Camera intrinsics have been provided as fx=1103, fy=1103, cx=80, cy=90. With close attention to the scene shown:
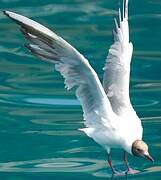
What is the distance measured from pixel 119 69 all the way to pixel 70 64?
1.11m

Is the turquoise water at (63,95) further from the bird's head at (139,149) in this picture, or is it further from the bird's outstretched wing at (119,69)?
the bird's outstretched wing at (119,69)

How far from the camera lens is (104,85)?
36.8 feet

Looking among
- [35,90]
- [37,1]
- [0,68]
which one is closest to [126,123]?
[35,90]

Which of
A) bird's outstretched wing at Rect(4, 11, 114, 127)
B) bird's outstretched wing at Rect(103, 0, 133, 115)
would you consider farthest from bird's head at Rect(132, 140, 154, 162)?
bird's outstretched wing at Rect(103, 0, 133, 115)

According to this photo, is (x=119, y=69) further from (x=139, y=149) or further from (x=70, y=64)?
(x=70, y=64)

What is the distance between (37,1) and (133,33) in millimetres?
2070

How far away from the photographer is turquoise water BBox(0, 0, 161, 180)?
1176 cm

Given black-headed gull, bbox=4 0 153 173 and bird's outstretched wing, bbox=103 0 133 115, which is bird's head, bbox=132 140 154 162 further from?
bird's outstretched wing, bbox=103 0 133 115

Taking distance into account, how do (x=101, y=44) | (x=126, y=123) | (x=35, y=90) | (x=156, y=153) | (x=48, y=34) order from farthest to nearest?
(x=101, y=44)
(x=35, y=90)
(x=156, y=153)
(x=126, y=123)
(x=48, y=34)

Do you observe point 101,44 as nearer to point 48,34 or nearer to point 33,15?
point 33,15

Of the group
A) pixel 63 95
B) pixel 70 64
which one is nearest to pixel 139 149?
pixel 70 64

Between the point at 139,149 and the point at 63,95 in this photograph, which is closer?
the point at 139,149

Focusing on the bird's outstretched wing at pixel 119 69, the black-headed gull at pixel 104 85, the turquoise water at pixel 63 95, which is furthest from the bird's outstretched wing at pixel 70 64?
the turquoise water at pixel 63 95

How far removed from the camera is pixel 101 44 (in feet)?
51.0
